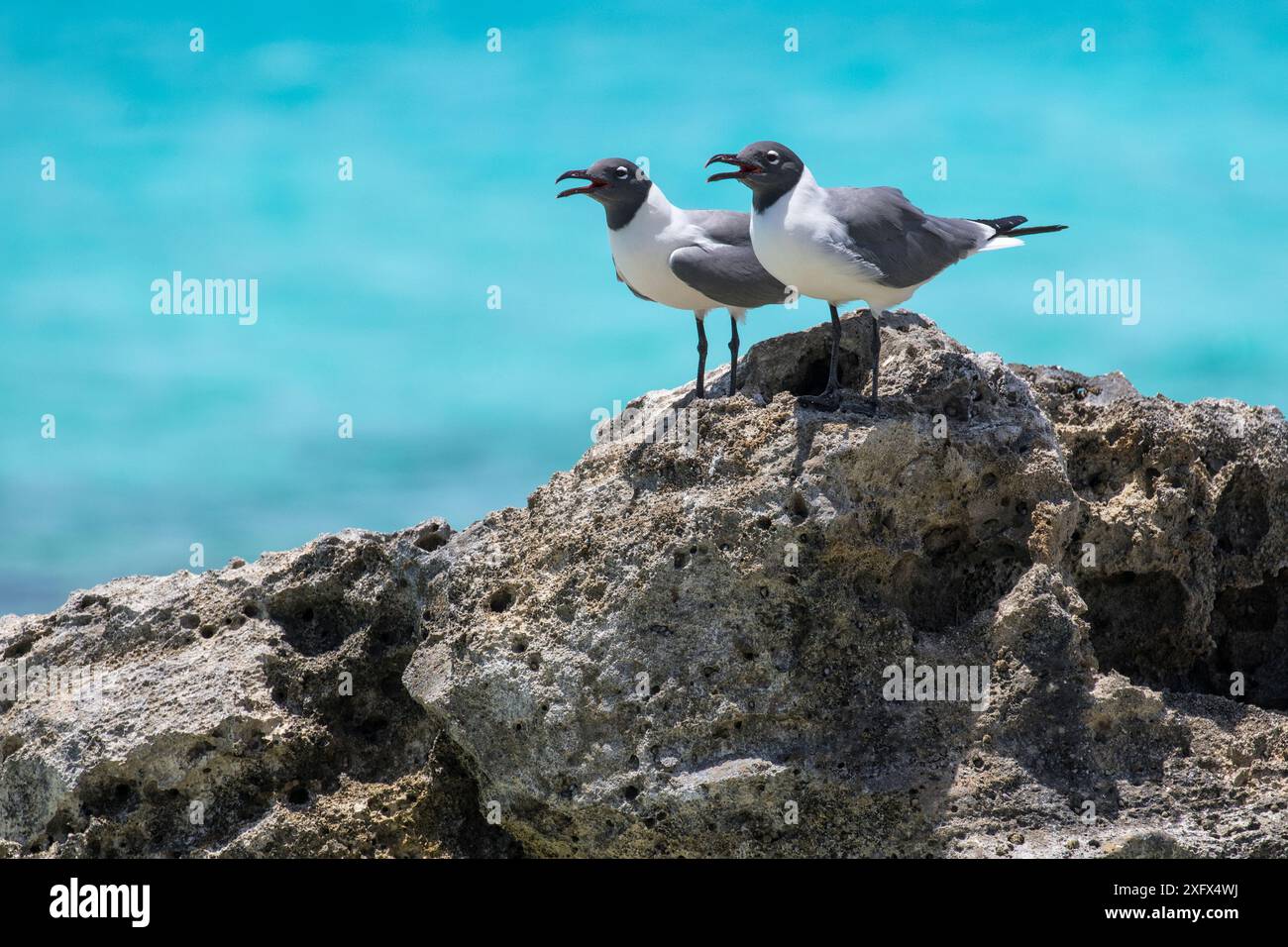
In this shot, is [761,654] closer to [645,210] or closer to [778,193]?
[778,193]

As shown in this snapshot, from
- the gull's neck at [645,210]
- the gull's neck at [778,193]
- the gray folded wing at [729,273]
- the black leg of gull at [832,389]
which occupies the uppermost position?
the gull's neck at [645,210]

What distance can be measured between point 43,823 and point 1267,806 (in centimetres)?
685

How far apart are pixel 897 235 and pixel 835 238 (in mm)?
450

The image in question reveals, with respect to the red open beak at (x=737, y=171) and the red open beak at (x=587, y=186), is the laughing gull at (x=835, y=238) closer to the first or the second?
the red open beak at (x=737, y=171)

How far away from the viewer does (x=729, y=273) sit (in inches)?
362

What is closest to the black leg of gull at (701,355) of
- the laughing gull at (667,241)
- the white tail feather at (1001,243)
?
the laughing gull at (667,241)

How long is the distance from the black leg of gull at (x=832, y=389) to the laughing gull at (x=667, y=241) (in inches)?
28.1

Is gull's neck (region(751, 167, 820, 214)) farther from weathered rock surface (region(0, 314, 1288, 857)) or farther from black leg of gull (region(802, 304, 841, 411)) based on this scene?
weathered rock surface (region(0, 314, 1288, 857))

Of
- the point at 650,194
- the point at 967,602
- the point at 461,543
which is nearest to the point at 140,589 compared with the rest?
the point at 461,543

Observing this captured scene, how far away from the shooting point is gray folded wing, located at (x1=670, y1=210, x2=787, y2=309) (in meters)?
9.17

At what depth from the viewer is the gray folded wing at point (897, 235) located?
8359mm

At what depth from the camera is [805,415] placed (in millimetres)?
8016

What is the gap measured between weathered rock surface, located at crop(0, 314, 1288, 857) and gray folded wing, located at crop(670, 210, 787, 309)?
332mm
